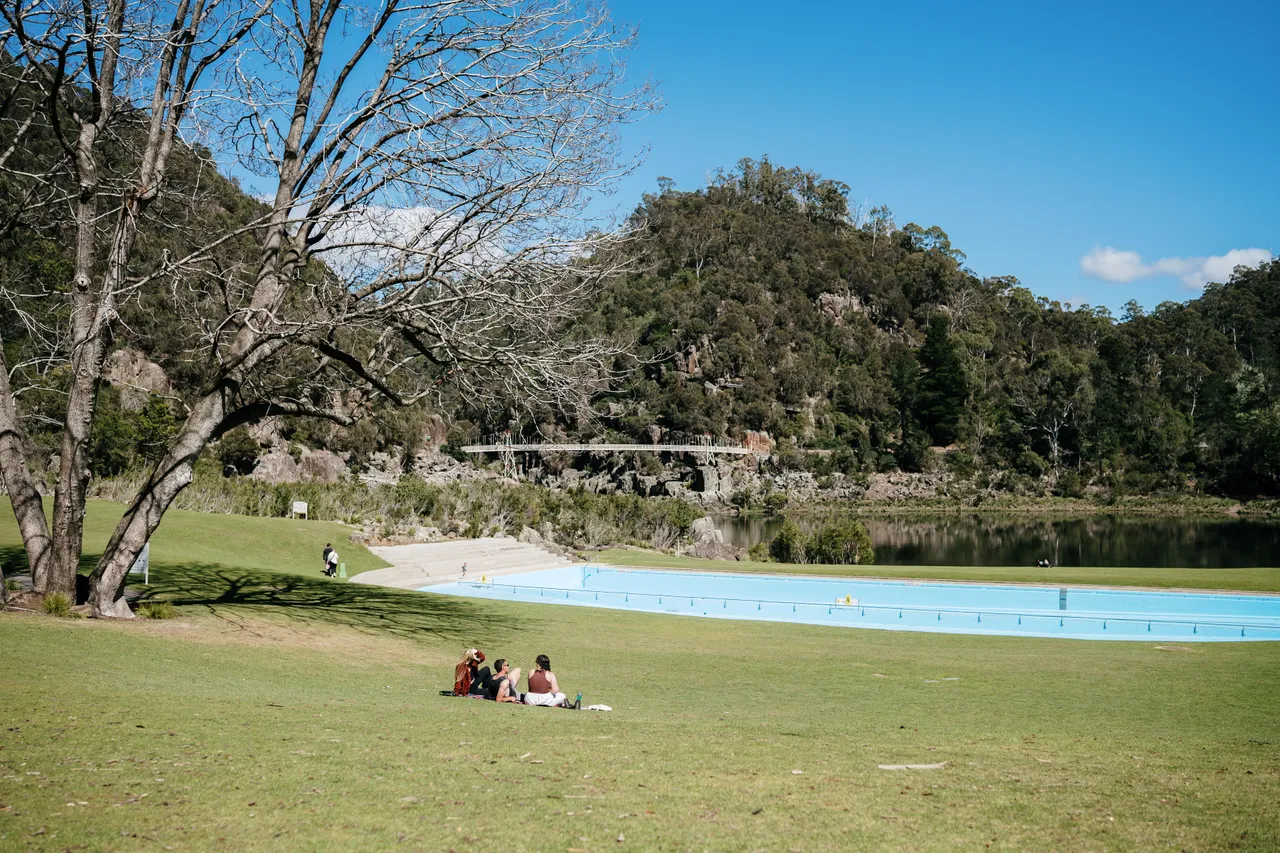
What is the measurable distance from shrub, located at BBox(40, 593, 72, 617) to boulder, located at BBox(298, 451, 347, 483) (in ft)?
141

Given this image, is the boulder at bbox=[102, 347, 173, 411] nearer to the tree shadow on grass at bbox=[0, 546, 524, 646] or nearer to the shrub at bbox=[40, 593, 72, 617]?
the tree shadow on grass at bbox=[0, 546, 524, 646]

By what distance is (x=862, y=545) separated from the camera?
37.1 meters

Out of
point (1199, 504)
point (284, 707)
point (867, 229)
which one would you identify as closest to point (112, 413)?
point (284, 707)

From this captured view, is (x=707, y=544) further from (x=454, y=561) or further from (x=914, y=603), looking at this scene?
(x=914, y=603)

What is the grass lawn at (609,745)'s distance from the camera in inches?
186

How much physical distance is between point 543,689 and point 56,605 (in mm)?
5745

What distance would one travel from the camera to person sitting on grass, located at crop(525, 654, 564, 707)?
9.02m

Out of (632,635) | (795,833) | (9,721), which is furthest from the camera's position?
(632,635)

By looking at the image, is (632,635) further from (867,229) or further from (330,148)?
(867,229)

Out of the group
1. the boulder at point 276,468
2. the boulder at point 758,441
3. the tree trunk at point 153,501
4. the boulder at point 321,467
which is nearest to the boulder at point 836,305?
the boulder at point 758,441

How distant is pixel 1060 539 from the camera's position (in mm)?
56688

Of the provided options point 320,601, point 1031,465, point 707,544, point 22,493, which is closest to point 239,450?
point 707,544

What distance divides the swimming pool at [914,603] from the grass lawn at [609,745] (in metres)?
4.44

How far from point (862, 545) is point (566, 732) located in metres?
31.3
